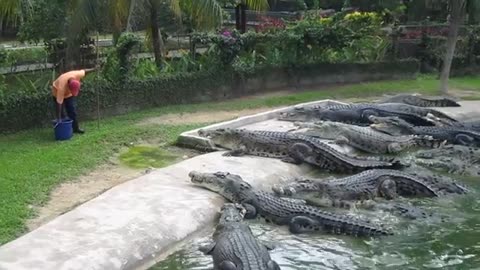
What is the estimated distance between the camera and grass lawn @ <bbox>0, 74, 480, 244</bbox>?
8.16 meters

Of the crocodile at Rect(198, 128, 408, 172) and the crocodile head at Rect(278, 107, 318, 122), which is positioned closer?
the crocodile at Rect(198, 128, 408, 172)

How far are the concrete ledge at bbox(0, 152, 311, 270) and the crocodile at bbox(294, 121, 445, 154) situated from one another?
2.83 metres

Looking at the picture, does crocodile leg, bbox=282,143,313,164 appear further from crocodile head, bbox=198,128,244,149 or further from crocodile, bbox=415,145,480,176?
crocodile, bbox=415,145,480,176

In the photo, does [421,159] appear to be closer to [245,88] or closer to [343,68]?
[245,88]

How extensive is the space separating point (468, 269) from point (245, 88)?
11773mm

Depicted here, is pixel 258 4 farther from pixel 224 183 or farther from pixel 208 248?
pixel 208 248

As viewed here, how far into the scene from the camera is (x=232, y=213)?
25.6 feet

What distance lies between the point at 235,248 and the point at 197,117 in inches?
323

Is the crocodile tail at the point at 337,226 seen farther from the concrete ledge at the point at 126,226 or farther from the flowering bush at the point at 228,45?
the flowering bush at the point at 228,45

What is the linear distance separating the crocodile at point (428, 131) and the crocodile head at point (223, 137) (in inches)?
131

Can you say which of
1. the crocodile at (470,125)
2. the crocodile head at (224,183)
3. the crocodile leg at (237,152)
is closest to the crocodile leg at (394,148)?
the crocodile at (470,125)

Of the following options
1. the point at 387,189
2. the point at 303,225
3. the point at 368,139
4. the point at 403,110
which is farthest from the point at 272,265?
the point at 403,110

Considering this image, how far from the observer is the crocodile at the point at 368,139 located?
40.0ft

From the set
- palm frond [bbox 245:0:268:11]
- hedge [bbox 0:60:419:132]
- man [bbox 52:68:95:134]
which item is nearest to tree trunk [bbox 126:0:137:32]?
hedge [bbox 0:60:419:132]
